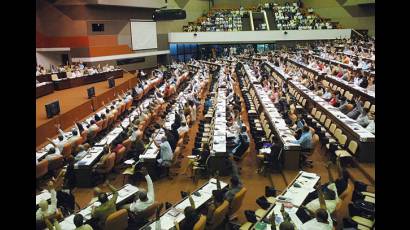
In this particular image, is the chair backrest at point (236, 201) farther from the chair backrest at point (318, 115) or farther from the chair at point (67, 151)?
the chair backrest at point (318, 115)

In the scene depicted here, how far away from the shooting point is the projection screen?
3194 centimetres

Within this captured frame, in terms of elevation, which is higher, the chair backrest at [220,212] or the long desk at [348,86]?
the long desk at [348,86]

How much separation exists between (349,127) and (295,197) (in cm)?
462

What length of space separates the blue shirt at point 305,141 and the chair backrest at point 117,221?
538 cm

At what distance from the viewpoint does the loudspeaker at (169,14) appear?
103 feet

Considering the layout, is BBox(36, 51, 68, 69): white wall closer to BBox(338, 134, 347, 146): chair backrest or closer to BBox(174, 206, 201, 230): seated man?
BBox(338, 134, 347, 146): chair backrest

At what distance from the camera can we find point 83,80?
2308 centimetres

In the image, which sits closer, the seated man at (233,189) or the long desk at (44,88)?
the seated man at (233,189)

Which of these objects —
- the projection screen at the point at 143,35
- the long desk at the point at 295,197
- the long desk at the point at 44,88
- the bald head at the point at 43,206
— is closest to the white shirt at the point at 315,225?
the long desk at the point at 295,197

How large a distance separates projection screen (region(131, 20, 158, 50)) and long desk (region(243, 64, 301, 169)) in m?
18.7

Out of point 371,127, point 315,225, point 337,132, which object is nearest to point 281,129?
point 337,132

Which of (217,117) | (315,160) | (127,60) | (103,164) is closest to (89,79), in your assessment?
(127,60)
